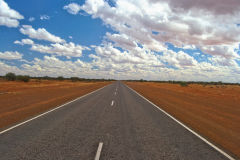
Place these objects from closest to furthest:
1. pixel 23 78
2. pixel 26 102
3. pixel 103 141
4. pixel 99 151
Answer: pixel 99 151 < pixel 103 141 < pixel 26 102 < pixel 23 78

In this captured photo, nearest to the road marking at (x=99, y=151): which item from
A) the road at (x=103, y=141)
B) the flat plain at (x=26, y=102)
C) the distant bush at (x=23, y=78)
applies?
the road at (x=103, y=141)

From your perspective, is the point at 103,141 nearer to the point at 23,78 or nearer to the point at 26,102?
the point at 26,102

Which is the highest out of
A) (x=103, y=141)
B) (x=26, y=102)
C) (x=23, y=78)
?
(x=23, y=78)

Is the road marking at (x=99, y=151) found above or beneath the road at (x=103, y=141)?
above

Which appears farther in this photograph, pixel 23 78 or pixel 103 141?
pixel 23 78

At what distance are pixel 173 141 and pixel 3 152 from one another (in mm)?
→ 4594

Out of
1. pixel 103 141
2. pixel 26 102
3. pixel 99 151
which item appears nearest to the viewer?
pixel 99 151

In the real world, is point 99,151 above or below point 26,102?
above

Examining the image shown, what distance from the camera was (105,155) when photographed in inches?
164

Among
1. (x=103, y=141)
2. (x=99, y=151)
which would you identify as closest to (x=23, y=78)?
(x=103, y=141)

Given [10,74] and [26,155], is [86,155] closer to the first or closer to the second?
[26,155]

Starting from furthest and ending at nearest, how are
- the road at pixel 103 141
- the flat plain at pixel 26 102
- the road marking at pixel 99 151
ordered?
the flat plain at pixel 26 102
the road at pixel 103 141
the road marking at pixel 99 151

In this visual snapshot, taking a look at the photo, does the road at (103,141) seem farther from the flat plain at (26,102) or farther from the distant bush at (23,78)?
the distant bush at (23,78)

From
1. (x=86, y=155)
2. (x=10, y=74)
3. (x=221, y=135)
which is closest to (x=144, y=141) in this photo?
(x=86, y=155)
